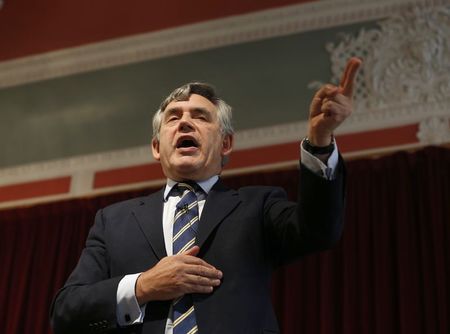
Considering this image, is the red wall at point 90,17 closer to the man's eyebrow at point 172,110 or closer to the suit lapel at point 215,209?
the man's eyebrow at point 172,110

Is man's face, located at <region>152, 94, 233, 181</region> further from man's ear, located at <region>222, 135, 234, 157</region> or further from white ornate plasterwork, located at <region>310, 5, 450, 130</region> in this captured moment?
white ornate plasterwork, located at <region>310, 5, 450, 130</region>

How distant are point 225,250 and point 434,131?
259 centimetres

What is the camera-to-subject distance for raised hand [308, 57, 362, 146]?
1.47 metres

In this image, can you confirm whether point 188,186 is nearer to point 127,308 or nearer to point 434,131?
point 127,308

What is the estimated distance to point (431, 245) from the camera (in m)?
3.62

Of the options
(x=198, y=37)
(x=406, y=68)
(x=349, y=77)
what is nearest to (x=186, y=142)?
(x=349, y=77)

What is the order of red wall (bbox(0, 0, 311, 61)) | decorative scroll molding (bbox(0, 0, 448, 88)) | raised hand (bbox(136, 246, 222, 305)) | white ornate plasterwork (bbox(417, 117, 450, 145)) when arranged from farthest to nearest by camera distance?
red wall (bbox(0, 0, 311, 61))
decorative scroll molding (bbox(0, 0, 448, 88))
white ornate plasterwork (bbox(417, 117, 450, 145))
raised hand (bbox(136, 246, 222, 305))

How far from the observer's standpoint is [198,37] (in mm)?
4691

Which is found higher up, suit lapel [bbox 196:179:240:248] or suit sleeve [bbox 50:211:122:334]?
suit lapel [bbox 196:179:240:248]

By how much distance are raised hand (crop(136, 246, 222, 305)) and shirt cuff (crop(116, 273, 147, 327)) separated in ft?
0.04

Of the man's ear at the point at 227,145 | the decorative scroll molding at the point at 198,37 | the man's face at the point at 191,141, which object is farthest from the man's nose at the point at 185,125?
the decorative scroll molding at the point at 198,37

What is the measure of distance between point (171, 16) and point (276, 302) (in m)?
1.89

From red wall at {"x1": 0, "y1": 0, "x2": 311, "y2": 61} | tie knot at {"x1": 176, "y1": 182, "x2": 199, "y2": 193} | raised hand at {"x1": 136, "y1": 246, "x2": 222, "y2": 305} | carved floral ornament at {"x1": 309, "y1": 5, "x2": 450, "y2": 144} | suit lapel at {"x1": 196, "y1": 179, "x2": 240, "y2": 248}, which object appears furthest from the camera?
red wall at {"x1": 0, "y1": 0, "x2": 311, "y2": 61}

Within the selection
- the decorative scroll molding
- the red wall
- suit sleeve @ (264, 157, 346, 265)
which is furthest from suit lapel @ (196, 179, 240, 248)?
the red wall
